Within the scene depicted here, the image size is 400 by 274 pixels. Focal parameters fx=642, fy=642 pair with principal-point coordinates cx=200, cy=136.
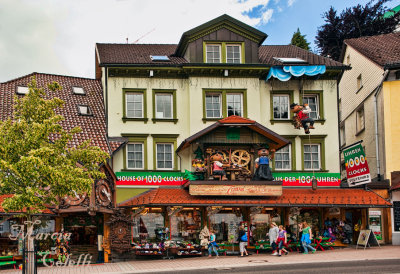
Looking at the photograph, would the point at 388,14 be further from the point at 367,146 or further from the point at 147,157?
the point at 147,157

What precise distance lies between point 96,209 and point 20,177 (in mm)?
8231

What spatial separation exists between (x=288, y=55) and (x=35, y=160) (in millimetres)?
21754

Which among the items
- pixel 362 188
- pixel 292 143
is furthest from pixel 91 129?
pixel 362 188

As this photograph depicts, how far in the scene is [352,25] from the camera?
172 ft

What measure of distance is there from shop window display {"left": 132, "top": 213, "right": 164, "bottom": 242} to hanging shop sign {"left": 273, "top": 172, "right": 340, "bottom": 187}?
6947 millimetres

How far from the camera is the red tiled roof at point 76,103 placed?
112 ft

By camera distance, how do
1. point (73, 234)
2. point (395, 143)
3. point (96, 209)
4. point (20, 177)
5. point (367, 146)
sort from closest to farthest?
point (20, 177) < point (96, 209) < point (73, 234) < point (395, 143) < point (367, 146)

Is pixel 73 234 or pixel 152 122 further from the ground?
pixel 152 122

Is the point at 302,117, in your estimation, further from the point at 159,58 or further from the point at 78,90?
the point at 78,90

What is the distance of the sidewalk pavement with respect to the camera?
2636 centimetres

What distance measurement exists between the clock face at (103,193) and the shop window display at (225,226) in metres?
5.81

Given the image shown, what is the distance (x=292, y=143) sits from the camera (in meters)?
36.4

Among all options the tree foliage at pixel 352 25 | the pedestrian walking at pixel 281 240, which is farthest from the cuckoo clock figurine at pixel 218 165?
the tree foliage at pixel 352 25

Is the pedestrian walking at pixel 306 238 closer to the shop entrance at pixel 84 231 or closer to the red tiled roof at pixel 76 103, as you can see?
the shop entrance at pixel 84 231
